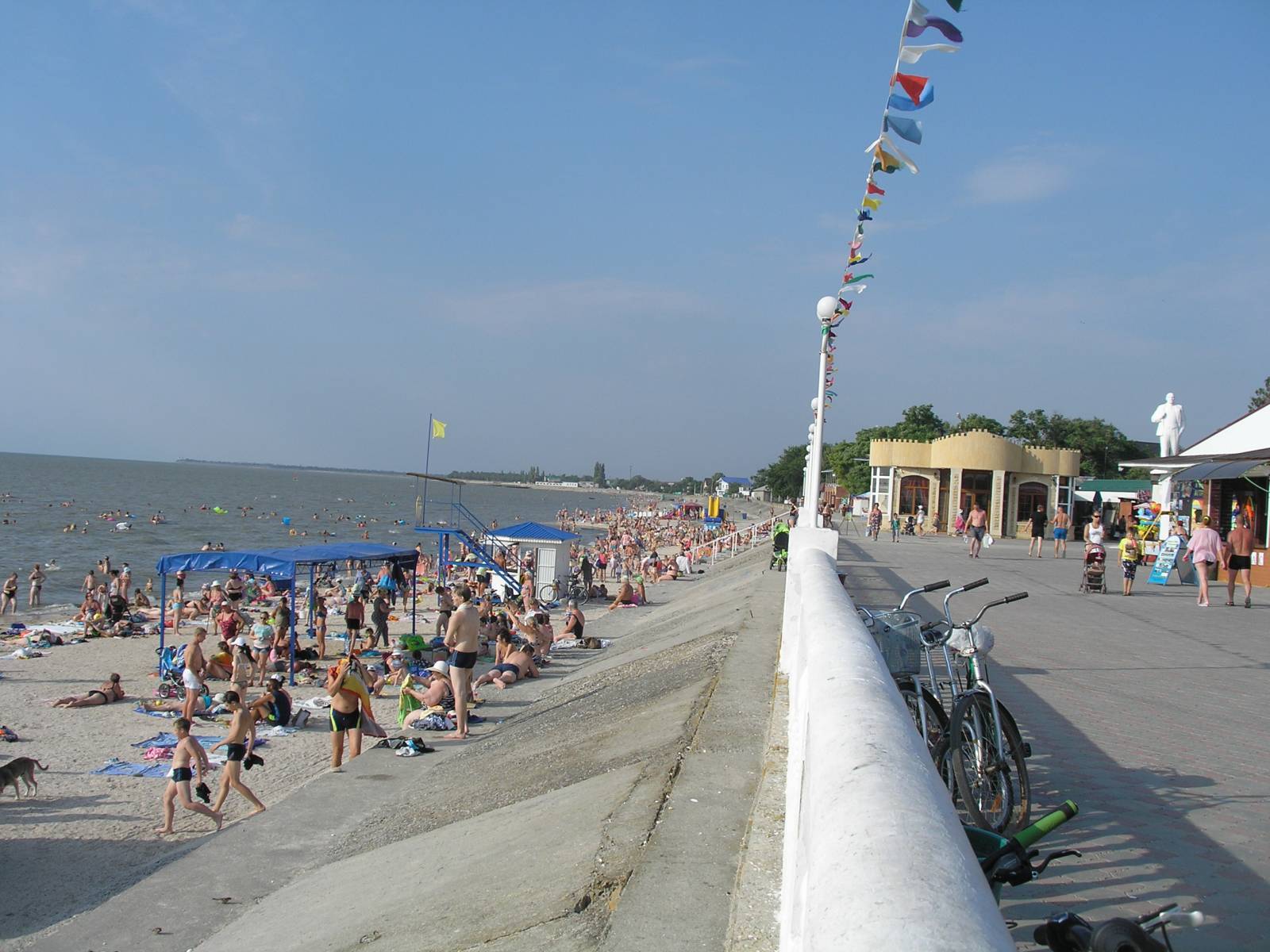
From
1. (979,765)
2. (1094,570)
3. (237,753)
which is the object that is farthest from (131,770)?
(1094,570)

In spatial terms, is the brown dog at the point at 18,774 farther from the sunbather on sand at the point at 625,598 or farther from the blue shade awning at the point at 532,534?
the blue shade awning at the point at 532,534

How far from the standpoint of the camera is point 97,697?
1479 cm

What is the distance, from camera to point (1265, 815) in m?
4.52

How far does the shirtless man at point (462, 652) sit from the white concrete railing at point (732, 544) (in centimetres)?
2720

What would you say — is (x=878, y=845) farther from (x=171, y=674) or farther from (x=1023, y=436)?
(x=1023, y=436)

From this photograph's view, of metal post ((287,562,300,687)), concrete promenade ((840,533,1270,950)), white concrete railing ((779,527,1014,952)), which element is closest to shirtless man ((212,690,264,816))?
metal post ((287,562,300,687))

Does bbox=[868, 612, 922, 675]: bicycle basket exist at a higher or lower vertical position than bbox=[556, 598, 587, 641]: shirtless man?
higher

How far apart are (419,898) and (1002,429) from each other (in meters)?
75.6

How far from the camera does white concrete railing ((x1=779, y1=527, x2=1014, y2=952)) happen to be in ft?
3.80

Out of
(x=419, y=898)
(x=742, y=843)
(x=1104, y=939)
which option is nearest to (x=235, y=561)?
(x=419, y=898)

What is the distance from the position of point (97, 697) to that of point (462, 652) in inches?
286

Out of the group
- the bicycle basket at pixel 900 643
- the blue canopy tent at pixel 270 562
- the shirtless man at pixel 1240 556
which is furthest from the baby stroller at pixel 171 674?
the shirtless man at pixel 1240 556

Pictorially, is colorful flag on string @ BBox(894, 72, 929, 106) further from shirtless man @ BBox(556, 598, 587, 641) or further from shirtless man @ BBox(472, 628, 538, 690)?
shirtless man @ BBox(556, 598, 587, 641)

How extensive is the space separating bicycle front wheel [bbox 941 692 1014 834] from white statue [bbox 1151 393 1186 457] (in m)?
30.6
